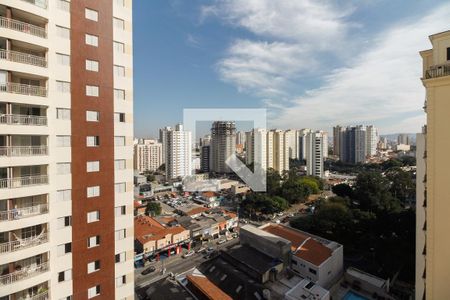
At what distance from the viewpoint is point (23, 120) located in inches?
148

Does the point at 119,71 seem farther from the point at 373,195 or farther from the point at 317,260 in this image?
the point at 373,195

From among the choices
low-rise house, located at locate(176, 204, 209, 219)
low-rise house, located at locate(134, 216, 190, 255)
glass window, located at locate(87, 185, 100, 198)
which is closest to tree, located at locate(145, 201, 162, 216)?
low-rise house, located at locate(176, 204, 209, 219)

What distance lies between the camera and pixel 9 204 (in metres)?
3.67

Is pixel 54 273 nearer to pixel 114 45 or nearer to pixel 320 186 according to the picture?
pixel 114 45

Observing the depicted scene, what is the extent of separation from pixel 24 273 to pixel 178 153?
3222 cm

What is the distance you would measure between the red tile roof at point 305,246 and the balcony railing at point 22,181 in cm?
1112

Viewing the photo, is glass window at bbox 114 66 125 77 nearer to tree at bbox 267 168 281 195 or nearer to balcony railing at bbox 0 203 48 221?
balcony railing at bbox 0 203 48 221

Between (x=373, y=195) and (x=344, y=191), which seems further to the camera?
(x=344, y=191)

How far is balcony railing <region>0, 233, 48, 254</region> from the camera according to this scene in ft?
11.7

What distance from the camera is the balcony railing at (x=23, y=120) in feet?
11.7

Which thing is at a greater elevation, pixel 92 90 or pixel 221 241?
pixel 92 90

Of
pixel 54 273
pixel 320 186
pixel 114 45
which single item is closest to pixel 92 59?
pixel 114 45

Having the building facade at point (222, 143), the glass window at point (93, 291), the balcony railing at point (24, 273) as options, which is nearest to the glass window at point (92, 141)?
the balcony railing at point (24, 273)

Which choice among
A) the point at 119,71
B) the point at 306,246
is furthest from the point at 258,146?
the point at 119,71
